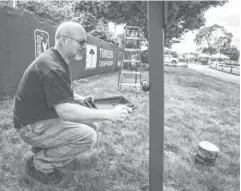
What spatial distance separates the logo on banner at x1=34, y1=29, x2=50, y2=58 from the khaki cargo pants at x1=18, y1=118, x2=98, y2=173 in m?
4.00

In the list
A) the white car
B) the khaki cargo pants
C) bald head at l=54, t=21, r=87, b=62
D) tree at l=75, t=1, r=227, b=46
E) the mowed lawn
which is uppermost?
tree at l=75, t=1, r=227, b=46

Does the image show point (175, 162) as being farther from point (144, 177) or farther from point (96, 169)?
point (96, 169)

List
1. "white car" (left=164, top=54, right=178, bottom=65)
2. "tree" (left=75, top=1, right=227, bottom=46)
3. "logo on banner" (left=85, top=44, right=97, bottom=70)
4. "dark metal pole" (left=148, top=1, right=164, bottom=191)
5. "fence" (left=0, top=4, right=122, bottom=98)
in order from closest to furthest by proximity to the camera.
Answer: "dark metal pole" (left=148, top=1, right=164, bottom=191) < "fence" (left=0, top=4, right=122, bottom=98) < "logo on banner" (left=85, top=44, right=97, bottom=70) < "tree" (left=75, top=1, right=227, bottom=46) < "white car" (left=164, top=54, right=178, bottom=65)

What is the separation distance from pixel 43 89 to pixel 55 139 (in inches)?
19.6

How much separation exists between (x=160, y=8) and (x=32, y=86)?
1.23 m

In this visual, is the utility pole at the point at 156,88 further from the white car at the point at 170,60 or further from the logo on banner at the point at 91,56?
the white car at the point at 170,60

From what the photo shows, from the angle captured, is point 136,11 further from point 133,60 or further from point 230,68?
point 230,68

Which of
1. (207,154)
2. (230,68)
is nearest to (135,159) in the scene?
(207,154)

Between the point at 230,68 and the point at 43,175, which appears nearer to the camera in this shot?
the point at 43,175

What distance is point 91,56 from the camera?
32.3ft

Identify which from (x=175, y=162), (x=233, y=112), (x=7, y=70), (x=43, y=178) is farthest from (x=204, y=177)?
(x=7, y=70)

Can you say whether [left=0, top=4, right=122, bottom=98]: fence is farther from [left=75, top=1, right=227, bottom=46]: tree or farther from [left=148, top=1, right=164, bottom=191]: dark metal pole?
[left=75, top=1, right=227, bottom=46]: tree

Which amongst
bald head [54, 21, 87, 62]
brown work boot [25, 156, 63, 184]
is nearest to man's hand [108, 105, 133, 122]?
bald head [54, 21, 87, 62]

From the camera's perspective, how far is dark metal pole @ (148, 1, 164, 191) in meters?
1.52
